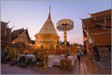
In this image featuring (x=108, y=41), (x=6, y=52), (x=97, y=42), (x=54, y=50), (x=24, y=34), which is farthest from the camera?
(x=24, y=34)

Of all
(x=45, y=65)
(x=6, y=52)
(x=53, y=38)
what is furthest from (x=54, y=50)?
(x=45, y=65)

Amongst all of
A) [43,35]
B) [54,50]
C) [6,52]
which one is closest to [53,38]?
[43,35]

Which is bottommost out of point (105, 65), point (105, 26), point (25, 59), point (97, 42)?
point (105, 65)

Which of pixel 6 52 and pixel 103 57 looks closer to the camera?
pixel 103 57

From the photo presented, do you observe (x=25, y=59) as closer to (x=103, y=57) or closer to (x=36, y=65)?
(x=36, y=65)

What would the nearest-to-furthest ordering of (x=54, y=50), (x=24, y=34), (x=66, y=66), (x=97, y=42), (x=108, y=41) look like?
1. (x=66, y=66)
2. (x=108, y=41)
3. (x=97, y=42)
4. (x=54, y=50)
5. (x=24, y=34)

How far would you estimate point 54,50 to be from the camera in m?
13.3

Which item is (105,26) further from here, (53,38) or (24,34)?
(24,34)

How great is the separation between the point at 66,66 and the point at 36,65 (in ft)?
7.23

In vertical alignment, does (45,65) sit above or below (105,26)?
below

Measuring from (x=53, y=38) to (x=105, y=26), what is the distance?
9587 mm

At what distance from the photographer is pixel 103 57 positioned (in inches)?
315

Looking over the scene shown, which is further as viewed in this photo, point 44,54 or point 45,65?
point 44,54

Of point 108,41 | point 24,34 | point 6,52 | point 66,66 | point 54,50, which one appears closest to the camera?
point 66,66
